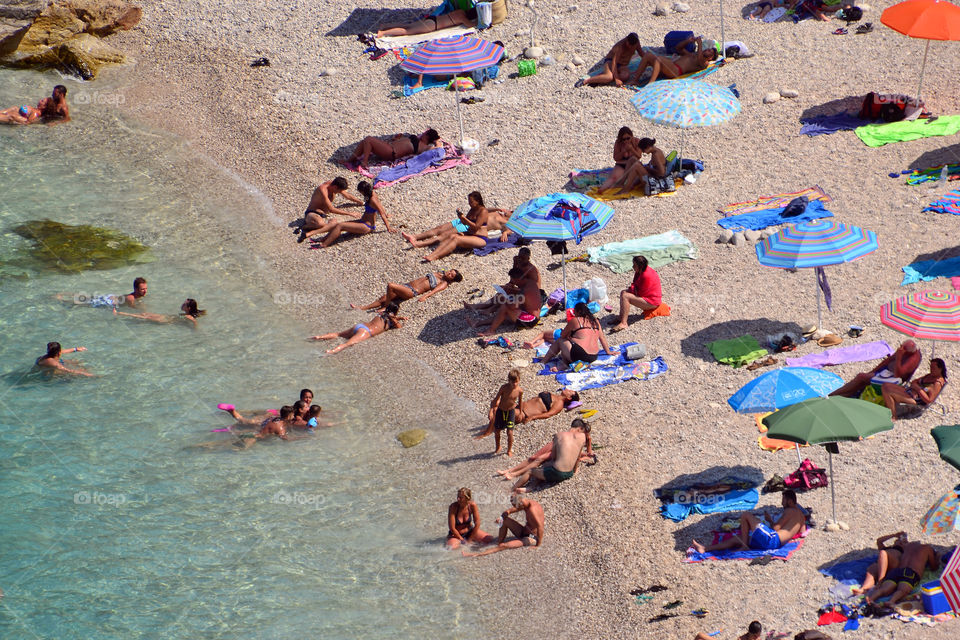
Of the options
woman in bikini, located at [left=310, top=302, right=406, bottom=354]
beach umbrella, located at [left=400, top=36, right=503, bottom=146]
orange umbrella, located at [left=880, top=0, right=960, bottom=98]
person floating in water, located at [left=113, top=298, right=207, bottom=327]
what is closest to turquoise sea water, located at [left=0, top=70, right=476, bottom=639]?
person floating in water, located at [left=113, top=298, right=207, bottom=327]

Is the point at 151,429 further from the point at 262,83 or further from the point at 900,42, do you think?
the point at 900,42

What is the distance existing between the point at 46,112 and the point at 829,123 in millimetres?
15946

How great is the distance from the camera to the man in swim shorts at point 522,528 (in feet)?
39.4

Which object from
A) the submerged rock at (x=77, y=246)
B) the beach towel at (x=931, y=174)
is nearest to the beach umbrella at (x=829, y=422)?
the beach towel at (x=931, y=174)

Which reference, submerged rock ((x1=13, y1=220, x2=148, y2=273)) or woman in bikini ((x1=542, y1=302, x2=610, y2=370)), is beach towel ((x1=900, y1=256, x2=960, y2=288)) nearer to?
woman in bikini ((x1=542, y1=302, x2=610, y2=370))

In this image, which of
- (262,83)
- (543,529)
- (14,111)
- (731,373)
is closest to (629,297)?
(731,373)

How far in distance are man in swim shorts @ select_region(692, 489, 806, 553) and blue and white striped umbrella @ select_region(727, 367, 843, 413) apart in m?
1.05

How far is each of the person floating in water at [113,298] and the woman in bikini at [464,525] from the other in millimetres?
7518

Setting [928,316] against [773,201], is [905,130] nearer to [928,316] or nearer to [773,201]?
[773,201]

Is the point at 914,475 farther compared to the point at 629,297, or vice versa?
the point at 629,297

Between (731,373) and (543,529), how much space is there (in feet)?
12.0

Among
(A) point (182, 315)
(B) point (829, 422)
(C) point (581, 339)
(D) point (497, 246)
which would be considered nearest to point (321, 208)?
(A) point (182, 315)

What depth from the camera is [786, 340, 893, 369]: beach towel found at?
13.9 meters

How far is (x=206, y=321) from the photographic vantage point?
16953 mm
